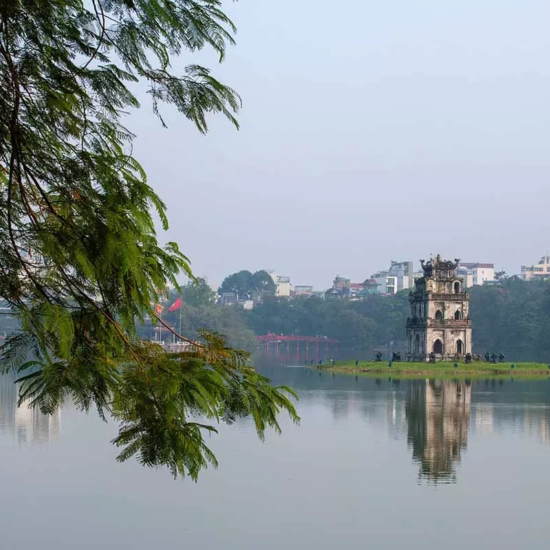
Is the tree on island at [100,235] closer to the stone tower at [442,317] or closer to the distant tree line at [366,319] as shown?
the stone tower at [442,317]

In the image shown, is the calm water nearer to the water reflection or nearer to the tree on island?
the water reflection

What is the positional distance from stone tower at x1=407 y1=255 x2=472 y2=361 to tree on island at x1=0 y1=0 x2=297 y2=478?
2359 inches

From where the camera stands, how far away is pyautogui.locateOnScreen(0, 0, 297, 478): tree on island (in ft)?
22.9

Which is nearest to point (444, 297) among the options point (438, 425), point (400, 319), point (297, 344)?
point (438, 425)

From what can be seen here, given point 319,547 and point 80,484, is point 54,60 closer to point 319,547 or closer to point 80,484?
point 319,547

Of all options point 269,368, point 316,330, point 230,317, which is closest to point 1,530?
point 269,368

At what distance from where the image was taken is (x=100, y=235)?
6.92 metres

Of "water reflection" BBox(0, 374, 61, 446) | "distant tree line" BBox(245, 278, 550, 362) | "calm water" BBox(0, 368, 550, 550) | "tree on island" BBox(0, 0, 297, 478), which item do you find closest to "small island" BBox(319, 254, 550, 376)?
"distant tree line" BBox(245, 278, 550, 362)

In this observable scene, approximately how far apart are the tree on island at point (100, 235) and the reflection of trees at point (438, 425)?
18.7 meters

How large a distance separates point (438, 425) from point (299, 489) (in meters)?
13.2

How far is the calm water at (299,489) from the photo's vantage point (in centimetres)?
1905

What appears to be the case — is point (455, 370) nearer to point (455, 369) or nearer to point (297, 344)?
point (455, 369)

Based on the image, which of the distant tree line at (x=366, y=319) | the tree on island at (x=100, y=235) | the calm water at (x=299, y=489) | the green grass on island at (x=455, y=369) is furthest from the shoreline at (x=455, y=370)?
the tree on island at (x=100, y=235)

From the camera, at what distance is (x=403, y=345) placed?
411ft
